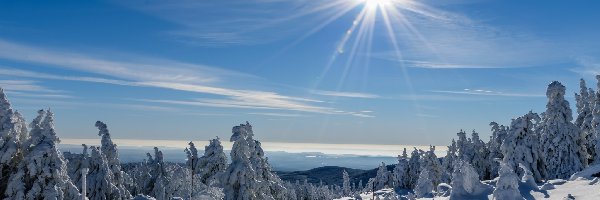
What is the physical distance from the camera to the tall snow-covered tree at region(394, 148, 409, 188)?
3307 inches

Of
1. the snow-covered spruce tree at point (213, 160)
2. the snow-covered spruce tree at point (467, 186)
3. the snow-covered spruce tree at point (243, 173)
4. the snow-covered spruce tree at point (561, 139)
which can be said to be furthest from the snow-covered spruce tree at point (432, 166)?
the snow-covered spruce tree at point (243, 173)

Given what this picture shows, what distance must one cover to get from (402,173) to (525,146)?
33.9 m

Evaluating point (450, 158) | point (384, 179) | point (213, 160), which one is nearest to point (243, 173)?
point (213, 160)

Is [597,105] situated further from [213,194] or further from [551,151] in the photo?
[213,194]

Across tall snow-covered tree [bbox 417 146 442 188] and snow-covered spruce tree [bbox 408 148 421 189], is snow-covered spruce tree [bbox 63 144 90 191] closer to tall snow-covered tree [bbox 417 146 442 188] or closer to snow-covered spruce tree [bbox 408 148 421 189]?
tall snow-covered tree [bbox 417 146 442 188]

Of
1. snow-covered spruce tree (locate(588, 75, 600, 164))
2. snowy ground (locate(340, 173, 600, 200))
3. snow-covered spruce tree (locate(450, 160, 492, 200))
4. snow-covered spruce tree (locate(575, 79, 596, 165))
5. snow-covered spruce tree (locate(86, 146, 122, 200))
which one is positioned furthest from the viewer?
snow-covered spruce tree (locate(575, 79, 596, 165))

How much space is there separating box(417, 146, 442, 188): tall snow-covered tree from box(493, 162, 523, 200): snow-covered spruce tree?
39453 millimetres

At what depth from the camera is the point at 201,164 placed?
1932 inches

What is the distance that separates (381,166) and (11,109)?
234ft

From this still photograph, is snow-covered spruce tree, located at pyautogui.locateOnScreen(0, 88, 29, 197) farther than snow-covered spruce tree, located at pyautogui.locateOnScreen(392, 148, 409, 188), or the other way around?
snow-covered spruce tree, located at pyautogui.locateOnScreen(392, 148, 409, 188)

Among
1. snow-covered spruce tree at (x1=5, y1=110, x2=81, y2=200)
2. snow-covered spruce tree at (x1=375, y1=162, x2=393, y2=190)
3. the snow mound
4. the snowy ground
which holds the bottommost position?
snow-covered spruce tree at (x1=375, y1=162, x2=393, y2=190)

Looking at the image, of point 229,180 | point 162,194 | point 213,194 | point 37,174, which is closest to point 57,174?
point 37,174

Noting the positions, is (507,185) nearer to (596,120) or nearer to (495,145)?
(596,120)

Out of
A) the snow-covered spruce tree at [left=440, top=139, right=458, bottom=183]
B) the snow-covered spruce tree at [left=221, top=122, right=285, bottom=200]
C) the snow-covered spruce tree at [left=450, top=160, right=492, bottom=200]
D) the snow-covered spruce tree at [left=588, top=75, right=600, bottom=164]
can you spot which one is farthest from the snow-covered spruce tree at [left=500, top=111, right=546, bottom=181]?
the snow-covered spruce tree at [left=221, top=122, right=285, bottom=200]
